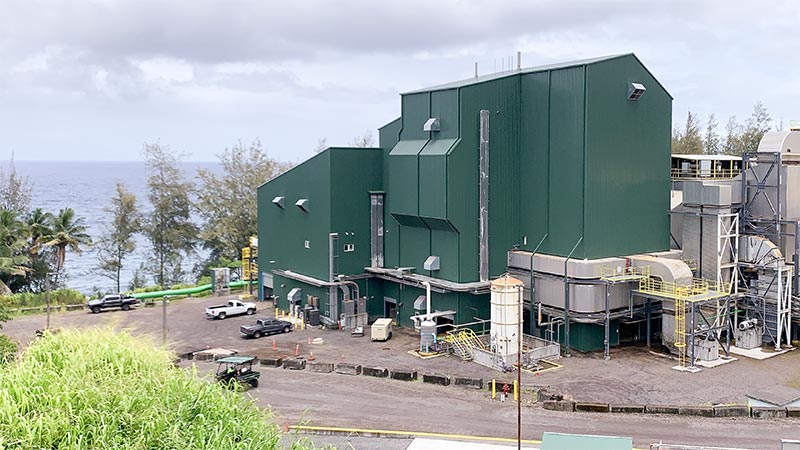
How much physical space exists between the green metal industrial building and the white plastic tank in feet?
7.48

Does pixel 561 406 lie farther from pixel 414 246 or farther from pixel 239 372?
pixel 414 246

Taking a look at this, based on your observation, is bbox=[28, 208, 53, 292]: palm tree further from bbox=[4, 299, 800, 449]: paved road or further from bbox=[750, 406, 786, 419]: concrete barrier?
bbox=[750, 406, 786, 419]: concrete barrier

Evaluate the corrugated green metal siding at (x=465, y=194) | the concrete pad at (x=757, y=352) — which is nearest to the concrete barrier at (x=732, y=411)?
the concrete pad at (x=757, y=352)

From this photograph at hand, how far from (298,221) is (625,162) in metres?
20.7

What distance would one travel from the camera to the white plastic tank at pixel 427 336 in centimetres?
3834

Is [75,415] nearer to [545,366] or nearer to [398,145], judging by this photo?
[545,366]

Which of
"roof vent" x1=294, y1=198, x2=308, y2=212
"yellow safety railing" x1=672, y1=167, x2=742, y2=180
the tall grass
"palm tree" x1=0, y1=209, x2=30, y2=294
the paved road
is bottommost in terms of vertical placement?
the paved road

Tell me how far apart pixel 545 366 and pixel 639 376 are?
167 inches

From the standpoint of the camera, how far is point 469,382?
32.5m

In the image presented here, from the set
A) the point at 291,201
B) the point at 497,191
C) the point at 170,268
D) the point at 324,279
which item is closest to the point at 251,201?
the point at 170,268

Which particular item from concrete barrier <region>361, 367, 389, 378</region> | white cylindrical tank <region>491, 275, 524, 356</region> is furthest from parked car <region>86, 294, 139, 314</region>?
white cylindrical tank <region>491, 275, 524, 356</region>

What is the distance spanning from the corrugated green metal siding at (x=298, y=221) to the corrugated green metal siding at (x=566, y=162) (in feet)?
44.1

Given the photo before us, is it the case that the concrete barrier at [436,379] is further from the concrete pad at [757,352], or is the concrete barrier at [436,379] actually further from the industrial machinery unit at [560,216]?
the concrete pad at [757,352]

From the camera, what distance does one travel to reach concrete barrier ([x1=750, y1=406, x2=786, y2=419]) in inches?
1112
